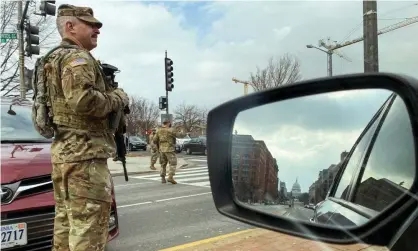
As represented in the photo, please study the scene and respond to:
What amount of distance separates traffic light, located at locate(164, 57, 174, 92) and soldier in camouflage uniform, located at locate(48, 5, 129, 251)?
636 inches

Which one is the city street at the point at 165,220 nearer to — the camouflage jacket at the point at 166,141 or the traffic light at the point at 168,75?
the camouflage jacket at the point at 166,141

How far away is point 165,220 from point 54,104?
3.56m

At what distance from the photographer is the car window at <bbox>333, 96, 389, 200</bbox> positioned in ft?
3.65

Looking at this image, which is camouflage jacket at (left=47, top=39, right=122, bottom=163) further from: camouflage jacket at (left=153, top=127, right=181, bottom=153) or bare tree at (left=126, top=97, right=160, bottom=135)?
bare tree at (left=126, top=97, right=160, bottom=135)

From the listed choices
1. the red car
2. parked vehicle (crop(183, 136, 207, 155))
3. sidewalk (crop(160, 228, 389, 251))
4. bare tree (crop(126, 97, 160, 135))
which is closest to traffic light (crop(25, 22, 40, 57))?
the red car

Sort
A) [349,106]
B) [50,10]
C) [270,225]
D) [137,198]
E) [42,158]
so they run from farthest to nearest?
[50,10] < [137,198] < [42,158] < [270,225] < [349,106]

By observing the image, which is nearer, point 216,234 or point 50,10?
point 216,234

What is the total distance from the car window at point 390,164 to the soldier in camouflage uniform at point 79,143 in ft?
6.44

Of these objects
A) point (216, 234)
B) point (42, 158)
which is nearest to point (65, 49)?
point (42, 158)

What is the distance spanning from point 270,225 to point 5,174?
99.2 inches

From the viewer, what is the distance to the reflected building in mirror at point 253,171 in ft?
4.01

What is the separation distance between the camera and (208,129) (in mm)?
1313

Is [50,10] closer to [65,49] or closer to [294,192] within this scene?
[65,49]

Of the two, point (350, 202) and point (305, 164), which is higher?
point (305, 164)
